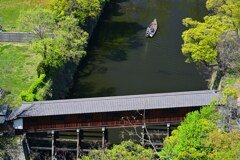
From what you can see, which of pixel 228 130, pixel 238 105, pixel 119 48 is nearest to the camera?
pixel 228 130

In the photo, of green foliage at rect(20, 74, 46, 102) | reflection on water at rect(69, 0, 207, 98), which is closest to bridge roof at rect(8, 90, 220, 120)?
green foliage at rect(20, 74, 46, 102)

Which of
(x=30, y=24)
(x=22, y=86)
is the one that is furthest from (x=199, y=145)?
(x=30, y=24)

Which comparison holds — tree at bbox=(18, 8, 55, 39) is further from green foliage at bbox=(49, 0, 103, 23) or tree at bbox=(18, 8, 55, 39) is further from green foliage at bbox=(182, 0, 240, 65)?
green foliage at bbox=(182, 0, 240, 65)

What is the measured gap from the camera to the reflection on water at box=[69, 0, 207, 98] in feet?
202

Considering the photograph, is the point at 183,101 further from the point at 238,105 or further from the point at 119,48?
the point at 119,48

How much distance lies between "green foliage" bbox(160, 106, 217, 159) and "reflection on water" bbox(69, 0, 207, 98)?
17.6 meters

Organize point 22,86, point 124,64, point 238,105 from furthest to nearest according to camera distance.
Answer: point 124,64
point 22,86
point 238,105

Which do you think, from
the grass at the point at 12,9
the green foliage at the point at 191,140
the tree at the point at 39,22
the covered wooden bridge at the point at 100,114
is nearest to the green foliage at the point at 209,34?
the covered wooden bridge at the point at 100,114

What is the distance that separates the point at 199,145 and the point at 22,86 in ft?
72.6

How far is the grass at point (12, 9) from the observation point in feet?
226

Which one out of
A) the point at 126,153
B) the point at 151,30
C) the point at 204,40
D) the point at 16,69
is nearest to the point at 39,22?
the point at 16,69

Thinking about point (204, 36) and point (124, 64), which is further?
point (124, 64)

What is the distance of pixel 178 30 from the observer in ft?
247

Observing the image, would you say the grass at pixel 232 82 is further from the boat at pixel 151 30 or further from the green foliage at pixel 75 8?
the green foliage at pixel 75 8
